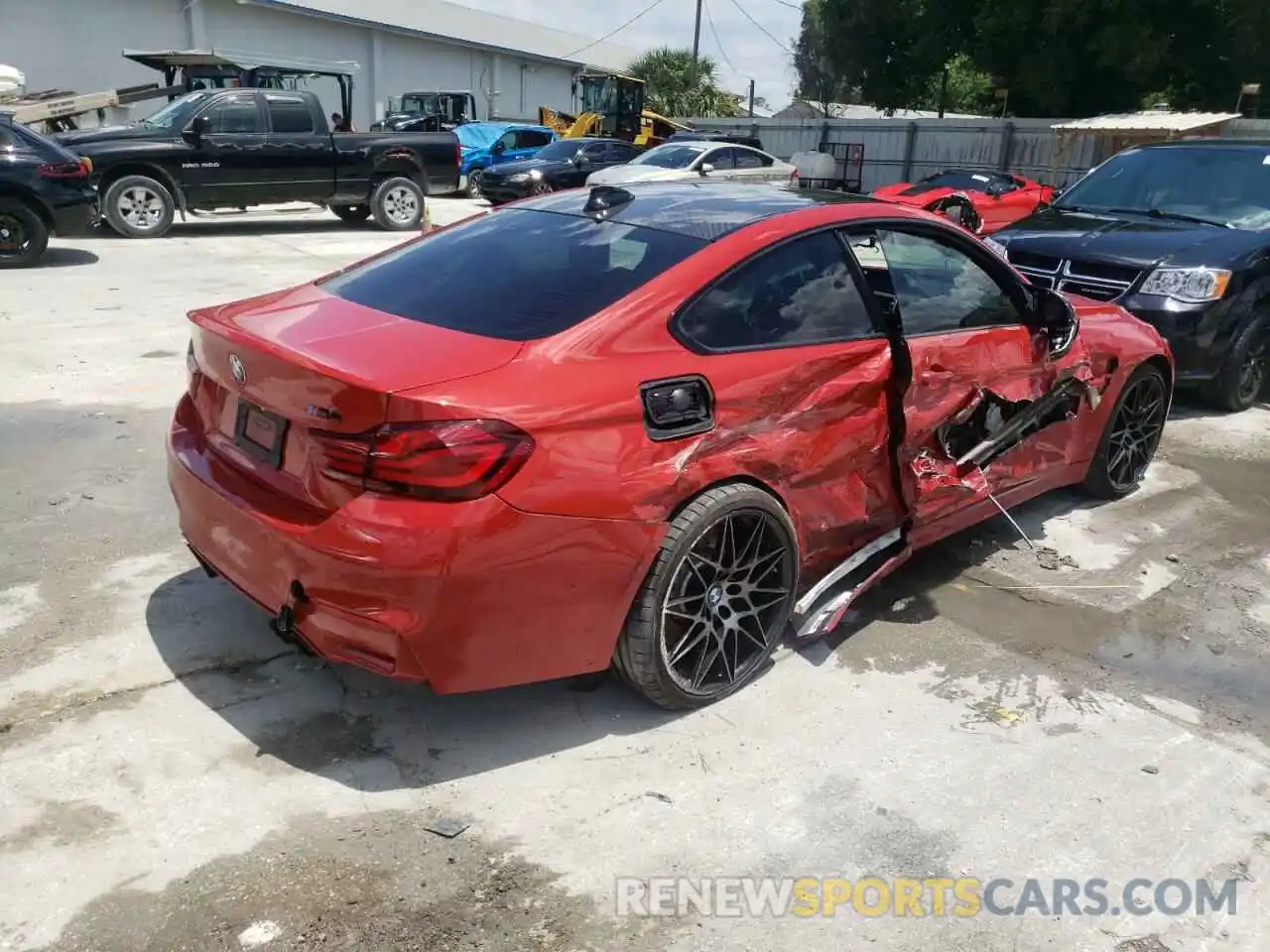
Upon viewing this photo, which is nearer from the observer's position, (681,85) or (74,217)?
(74,217)

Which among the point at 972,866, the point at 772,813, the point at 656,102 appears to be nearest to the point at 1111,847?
the point at 972,866

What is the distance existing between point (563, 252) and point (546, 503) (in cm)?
113

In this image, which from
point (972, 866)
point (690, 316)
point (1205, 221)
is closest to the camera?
point (972, 866)

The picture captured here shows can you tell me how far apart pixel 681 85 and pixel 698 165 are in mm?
35398

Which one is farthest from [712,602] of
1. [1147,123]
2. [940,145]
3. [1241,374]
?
[940,145]

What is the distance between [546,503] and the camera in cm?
282

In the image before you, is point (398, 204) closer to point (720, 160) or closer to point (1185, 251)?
point (720, 160)

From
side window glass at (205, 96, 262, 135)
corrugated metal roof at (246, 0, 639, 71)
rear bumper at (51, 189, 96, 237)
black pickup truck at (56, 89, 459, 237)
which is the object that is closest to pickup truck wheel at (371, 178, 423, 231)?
black pickup truck at (56, 89, 459, 237)

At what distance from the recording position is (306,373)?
9.52 feet

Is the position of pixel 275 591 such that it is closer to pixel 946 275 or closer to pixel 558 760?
pixel 558 760

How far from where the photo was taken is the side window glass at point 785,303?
3.32 meters

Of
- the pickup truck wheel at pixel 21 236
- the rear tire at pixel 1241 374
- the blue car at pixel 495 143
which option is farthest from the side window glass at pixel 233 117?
the rear tire at pixel 1241 374

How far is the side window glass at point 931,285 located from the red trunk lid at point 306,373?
1.60m

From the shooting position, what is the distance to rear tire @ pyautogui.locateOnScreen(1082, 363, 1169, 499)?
208 inches
